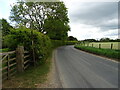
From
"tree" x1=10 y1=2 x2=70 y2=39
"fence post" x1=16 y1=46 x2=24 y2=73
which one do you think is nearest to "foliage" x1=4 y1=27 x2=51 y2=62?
"fence post" x1=16 y1=46 x2=24 y2=73

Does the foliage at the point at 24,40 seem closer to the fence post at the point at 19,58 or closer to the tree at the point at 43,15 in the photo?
the fence post at the point at 19,58

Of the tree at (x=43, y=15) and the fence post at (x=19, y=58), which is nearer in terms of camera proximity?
the fence post at (x=19, y=58)

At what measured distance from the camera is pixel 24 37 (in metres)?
6.23

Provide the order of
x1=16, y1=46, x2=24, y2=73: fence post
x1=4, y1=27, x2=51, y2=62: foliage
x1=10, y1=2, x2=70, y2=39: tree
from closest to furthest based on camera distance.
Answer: x1=16, y1=46, x2=24, y2=73: fence post < x1=4, y1=27, x2=51, y2=62: foliage < x1=10, y1=2, x2=70, y2=39: tree

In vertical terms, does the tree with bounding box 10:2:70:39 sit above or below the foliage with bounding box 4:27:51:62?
above

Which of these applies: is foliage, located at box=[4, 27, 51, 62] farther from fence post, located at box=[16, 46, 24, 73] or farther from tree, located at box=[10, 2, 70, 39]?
tree, located at box=[10, 2, 70, 39]

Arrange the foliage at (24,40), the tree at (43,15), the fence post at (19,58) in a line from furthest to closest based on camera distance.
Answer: the tree at (43,15) < the foliage at (24,40) < the fence post at (19,58)

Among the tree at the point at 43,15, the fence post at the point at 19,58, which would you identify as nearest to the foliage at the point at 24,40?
the fence post at the point at 19,58

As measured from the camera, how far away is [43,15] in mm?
23438

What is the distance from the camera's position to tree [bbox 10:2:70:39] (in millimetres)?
21594

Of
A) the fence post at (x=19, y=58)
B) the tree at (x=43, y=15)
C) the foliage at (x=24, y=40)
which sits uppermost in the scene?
the tree at (x=43, y=15)

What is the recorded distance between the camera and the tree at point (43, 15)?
2159cm

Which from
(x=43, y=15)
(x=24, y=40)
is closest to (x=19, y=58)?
(x=24, y=40)

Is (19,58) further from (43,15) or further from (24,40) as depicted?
(43,15)
